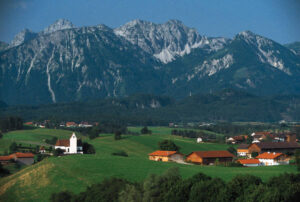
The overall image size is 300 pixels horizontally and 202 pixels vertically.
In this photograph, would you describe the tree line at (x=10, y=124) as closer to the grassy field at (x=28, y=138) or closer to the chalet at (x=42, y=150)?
the grassy field at (x=28, y=138)

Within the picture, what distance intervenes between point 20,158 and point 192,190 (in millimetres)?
45442

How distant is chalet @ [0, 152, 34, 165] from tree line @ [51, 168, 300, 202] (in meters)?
33.2

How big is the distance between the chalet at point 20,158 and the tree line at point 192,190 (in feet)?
109

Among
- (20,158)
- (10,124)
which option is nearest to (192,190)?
(20,158)

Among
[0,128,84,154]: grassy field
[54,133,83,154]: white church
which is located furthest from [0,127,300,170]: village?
[0,128,84,154]: grassy field

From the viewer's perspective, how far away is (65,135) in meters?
140

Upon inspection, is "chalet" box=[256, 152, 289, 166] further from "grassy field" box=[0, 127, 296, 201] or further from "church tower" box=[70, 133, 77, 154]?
"church tower" box=[70, 133, 77, 154]

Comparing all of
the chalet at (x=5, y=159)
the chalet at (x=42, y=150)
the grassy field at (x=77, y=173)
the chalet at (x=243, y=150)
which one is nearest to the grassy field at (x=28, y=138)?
the chalet at (x=42, y=150)

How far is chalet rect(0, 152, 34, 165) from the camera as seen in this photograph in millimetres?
87463

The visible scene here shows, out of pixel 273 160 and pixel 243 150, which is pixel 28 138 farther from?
pixel 273 160

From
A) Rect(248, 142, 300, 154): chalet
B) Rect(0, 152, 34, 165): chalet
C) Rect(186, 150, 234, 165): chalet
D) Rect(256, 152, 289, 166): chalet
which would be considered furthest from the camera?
Rect(248, 142, 300, 154): chalet

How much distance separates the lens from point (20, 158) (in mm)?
89312

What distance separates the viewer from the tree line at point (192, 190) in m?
47.3

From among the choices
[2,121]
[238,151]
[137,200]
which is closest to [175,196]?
[137,200]
